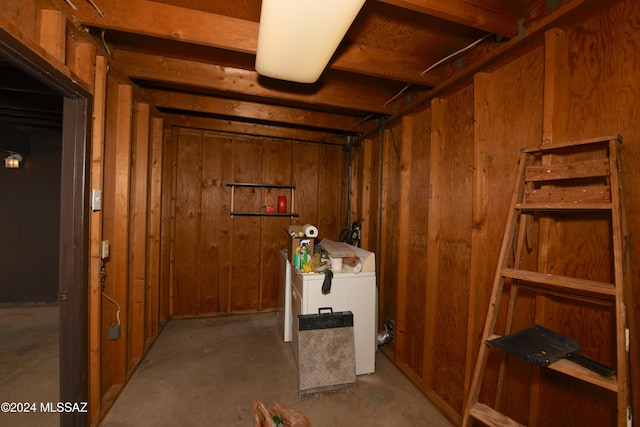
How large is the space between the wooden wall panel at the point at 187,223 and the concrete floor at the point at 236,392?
61 centimetres

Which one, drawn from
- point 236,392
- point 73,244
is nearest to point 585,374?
point 236,392

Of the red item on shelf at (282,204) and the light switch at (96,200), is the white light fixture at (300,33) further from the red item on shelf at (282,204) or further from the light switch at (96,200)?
the red item on shelf at (282,204)

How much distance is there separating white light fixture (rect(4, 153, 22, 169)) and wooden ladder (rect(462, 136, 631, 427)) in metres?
5.38

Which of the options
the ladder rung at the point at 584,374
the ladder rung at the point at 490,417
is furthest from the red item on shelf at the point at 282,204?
the ladder rung at the point at 584,374

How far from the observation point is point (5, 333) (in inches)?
109

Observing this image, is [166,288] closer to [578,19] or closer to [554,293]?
[554,293]

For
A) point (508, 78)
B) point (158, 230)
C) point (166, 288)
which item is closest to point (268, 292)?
point (166, 288)

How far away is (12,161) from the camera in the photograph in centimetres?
344

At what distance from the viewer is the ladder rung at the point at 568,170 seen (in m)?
1.05

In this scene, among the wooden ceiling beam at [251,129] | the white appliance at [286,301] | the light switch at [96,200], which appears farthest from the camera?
the wooden ceiling beam at [251,129]

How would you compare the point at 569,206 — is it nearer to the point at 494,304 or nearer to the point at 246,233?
the point at 494,304

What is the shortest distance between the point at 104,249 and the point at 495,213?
2465 millimetres

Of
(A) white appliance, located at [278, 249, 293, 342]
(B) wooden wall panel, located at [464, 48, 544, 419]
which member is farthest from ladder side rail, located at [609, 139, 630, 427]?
(A) white appliance, located at [278, 249, 293, 342]

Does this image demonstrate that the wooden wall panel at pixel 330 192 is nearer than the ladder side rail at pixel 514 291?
No
